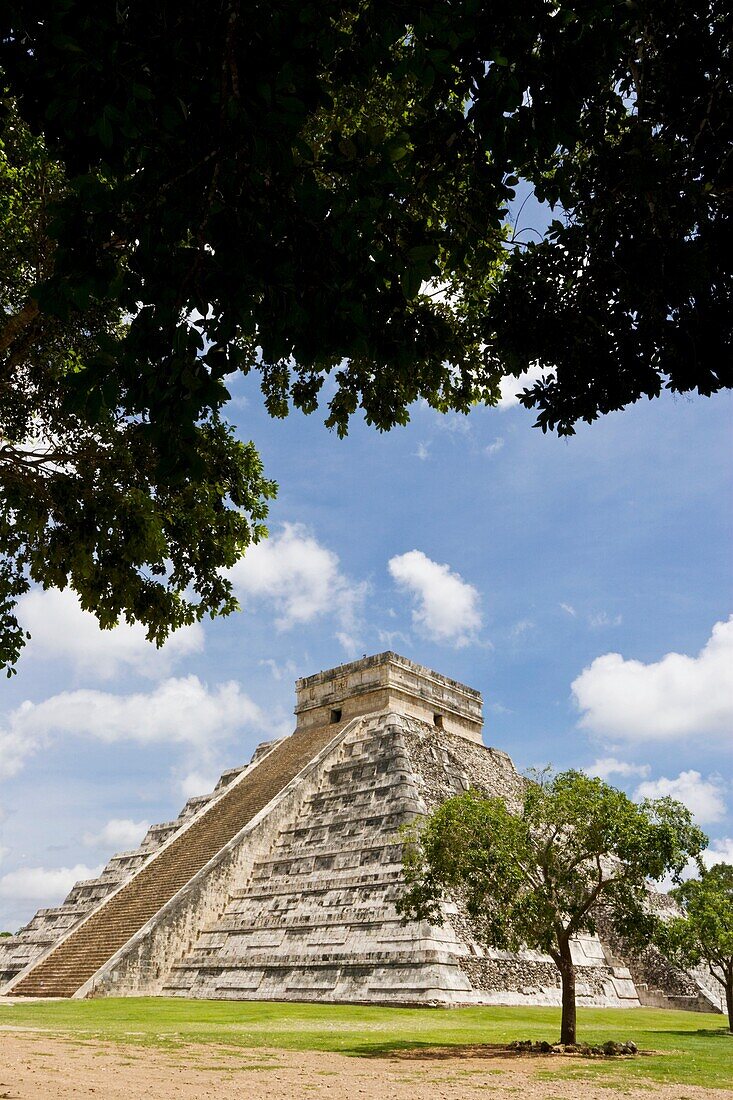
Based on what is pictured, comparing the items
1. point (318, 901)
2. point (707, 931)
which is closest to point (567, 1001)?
point (707, 931)

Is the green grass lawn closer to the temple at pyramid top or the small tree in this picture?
the small tree

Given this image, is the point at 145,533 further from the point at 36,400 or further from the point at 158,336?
the point at 158,336

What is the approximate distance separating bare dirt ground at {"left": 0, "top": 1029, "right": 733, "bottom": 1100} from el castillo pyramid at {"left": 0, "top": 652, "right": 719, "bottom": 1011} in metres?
6.53

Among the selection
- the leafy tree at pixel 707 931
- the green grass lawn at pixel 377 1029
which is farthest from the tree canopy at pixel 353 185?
the leafy tree at pixel 707 931

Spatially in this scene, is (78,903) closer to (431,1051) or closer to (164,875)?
(164,875)

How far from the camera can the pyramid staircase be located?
70.9ft

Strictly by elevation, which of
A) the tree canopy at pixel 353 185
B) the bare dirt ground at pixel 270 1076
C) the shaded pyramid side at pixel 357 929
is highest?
the tree canopy at pixel 353 185

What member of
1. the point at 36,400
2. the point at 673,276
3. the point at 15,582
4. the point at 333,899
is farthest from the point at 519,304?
the point at 333,899

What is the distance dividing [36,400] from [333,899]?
1505 cm

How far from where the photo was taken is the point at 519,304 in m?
7.31

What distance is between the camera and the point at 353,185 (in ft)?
15.7

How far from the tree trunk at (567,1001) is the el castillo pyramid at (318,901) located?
4.03 metres

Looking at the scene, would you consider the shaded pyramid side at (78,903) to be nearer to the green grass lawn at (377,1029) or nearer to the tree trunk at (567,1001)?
the green grass lawn at (377,1029)

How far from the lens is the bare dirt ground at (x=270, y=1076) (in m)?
7.48
